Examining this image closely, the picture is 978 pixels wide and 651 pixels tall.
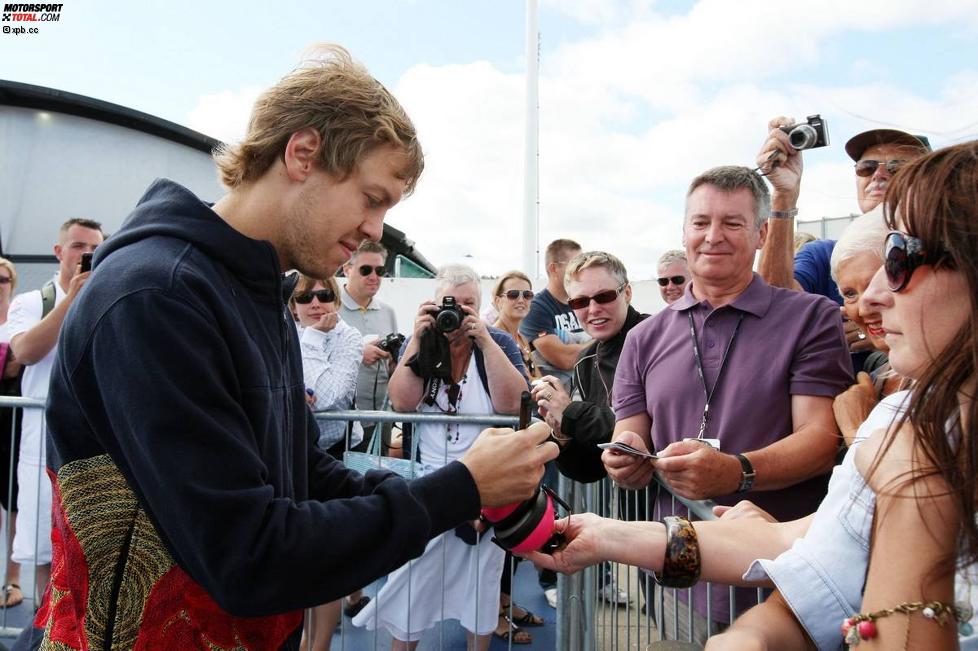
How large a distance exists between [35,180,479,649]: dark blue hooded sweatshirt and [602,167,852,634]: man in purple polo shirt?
100 centimetres

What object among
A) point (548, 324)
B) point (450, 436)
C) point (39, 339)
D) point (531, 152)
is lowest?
point (450, 436)

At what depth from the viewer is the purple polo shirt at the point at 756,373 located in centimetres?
A: 222

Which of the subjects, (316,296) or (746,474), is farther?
(316,296)

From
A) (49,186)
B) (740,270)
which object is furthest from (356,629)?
(49,186)

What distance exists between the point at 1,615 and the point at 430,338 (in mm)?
3091

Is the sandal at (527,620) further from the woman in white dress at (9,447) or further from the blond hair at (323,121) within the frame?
the blond hair at (323,121)

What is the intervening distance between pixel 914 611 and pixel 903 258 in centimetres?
52

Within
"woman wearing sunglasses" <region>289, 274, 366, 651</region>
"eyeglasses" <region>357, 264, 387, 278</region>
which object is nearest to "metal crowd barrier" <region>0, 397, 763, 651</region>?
"woman wearing sunglasses" <region>289, 274, 366, 651</region>

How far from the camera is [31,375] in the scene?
3.82 metres

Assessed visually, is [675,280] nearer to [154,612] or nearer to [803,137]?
[803,137]

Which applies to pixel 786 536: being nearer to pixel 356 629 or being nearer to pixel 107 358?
pixel 107 358

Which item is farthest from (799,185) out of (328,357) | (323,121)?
(328,357)

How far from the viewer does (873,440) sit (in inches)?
42.8

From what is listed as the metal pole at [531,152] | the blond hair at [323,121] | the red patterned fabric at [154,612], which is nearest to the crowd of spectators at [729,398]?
the blond hair at [323,121]
